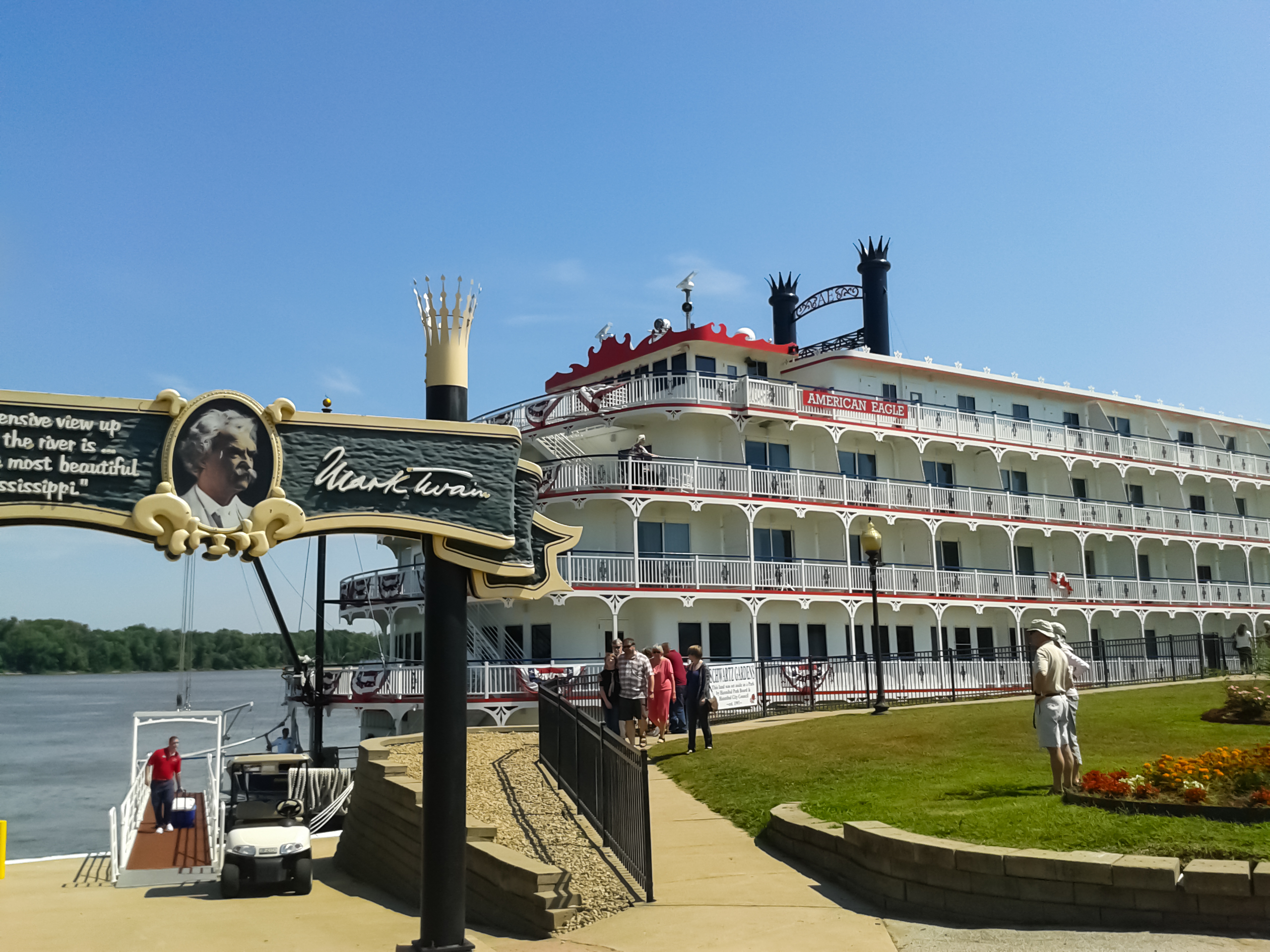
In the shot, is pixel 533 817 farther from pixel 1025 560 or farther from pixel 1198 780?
pixel 1025 560

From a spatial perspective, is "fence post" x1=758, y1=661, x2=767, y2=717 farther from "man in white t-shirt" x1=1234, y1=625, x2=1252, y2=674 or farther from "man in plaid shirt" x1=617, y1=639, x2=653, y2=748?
"man in white t-shirt" x1=1234, y1=625, x2=1252, y2=674

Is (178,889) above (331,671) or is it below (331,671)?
below

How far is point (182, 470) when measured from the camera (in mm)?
6730

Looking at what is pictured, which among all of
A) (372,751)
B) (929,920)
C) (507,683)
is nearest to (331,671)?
(507,683)

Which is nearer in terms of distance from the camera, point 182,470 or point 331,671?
point 182,470

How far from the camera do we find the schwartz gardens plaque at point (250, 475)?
6.51 metres

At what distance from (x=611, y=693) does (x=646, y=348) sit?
19049mm

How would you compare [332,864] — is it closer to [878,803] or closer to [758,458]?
[878,803]

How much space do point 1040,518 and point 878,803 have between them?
3014 cm

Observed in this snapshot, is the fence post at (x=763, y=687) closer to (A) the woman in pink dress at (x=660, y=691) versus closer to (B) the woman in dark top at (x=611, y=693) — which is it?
(A) the woman in pink dress at (x=660, y=691)

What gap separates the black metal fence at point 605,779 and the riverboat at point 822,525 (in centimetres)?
1290

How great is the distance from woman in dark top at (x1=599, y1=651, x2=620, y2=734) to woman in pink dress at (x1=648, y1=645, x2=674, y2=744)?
8.96 ft

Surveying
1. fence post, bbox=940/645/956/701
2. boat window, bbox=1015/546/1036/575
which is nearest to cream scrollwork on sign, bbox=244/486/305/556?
fence post, bbox=940/645/956/701

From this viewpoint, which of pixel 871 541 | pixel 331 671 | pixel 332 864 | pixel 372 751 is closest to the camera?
pixel 372 751
